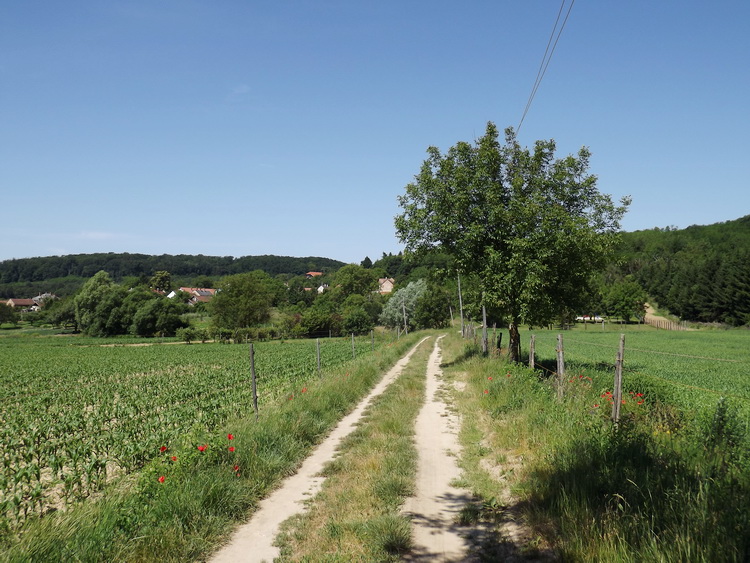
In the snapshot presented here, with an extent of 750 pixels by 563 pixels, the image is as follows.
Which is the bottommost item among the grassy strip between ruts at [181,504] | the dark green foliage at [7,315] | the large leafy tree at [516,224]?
the dark green foliage at [7,315]

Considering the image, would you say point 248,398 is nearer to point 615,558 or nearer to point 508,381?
point 508,381

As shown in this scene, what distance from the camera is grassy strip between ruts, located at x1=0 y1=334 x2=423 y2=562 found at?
14.8 ft

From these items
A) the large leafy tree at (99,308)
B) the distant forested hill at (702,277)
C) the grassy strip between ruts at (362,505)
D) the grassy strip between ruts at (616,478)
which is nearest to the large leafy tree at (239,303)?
the large leafy tree at (99,308)

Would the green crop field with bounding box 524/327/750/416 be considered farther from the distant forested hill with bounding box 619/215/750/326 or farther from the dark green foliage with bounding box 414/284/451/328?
the dark green foliage with bounding box 414/284/451/328

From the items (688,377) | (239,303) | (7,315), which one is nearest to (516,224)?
(688,377)

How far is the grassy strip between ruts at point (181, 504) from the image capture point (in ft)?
14.8

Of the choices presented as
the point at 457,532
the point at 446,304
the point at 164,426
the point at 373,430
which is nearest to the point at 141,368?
the point at 164,426

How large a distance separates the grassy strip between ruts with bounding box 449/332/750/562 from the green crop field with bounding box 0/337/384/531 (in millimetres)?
5339

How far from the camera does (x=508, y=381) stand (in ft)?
41.8

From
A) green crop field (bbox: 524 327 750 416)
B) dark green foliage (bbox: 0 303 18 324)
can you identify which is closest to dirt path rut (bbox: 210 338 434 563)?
green crop field (bbox: 524 327 750 416)

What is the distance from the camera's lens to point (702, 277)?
84.4m

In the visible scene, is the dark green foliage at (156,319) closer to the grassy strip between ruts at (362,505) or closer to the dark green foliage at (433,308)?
the dark green foliage at (433,308)

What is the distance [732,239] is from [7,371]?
6557 inches

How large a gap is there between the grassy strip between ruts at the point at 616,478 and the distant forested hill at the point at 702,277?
123ft
